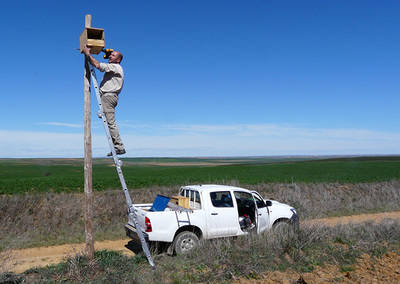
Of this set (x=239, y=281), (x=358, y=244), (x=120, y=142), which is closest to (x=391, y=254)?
(x=358, y=244)

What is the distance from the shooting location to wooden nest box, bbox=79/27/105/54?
6.35m

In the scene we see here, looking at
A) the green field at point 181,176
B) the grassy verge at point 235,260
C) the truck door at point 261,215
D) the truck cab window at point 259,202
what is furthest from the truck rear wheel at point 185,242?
the green field at point 181,176

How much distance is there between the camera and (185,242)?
8359 millimetres

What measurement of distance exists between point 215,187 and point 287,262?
3062mm

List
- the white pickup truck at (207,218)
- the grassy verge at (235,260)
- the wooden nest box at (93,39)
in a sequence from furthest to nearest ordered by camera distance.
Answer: the white pickup truck at (207,218) < the wooden nest box at (93,39) < the grassy verge at (235,260)

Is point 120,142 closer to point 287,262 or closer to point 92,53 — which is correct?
point 92,53

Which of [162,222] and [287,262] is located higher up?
[162,222]

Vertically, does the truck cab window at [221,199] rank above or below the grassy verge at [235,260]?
above

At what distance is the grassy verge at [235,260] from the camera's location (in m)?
6.09

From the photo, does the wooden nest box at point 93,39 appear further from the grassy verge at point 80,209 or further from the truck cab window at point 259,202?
the grassy verge at point 80,209

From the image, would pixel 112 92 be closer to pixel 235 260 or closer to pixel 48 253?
pixel 235 260

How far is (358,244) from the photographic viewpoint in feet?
26.3

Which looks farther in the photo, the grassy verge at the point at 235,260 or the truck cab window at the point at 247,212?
the truck cab window at the point at 247,212

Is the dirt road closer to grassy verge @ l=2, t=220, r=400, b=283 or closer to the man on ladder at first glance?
grassy verge @ l=2, t=220, r=400, b=283
